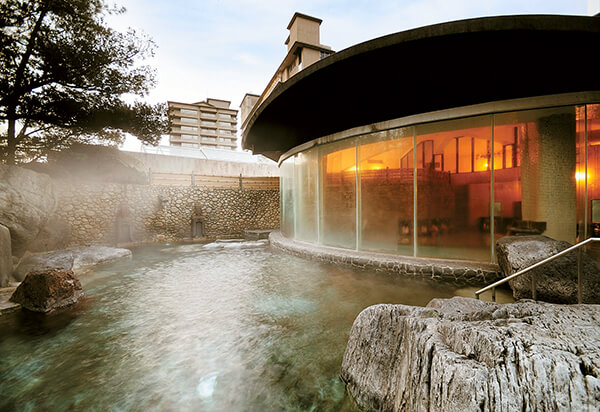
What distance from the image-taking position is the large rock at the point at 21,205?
621cm

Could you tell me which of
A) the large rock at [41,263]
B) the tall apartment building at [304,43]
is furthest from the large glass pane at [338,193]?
the tall apartment building at [304,43]

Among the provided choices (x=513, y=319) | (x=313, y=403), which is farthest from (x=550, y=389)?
(x=313, y=403)

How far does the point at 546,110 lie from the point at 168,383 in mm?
8519

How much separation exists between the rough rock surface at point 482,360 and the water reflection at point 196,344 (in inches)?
21.3

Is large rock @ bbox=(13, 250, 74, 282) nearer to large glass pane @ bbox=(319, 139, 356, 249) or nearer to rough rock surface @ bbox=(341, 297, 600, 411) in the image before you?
large glass pane @ bbox=(319, 139, 356, 249)

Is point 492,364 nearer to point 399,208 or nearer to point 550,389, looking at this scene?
point 550,389

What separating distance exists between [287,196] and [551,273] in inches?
340

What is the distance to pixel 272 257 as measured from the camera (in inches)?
337

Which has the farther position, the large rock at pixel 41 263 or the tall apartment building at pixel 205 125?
the tall apartment building at pixel 205 125

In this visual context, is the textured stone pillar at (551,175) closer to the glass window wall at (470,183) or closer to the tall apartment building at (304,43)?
the glass window wall at (470,183)

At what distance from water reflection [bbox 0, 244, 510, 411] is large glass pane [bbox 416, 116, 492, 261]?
169cm

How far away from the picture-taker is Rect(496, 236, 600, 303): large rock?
3.56 m

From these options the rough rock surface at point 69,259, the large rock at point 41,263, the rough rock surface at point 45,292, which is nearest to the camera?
the rough rock surface at point 45,292

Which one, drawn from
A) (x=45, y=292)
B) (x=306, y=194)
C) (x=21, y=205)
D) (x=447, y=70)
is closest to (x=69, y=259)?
(x=21, y=205)
